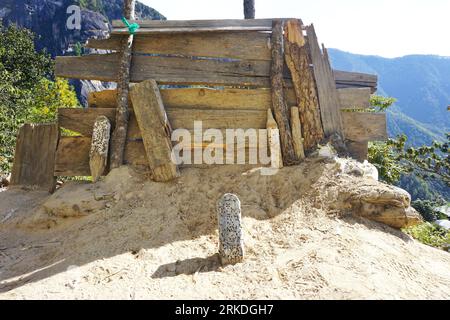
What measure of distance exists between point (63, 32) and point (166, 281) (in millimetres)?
71133

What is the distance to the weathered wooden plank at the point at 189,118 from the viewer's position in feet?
16.4

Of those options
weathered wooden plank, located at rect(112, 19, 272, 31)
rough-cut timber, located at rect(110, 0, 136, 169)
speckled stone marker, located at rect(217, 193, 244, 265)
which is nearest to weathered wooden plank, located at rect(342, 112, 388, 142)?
weathered wooden plank, located at rect(112, 19, 272, 31)

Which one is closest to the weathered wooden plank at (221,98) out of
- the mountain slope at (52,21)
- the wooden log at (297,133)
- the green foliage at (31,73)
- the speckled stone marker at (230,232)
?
the wooden log at (297,133)

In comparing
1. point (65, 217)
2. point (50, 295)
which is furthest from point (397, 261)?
point (65, 217)

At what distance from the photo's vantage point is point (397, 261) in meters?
3.22

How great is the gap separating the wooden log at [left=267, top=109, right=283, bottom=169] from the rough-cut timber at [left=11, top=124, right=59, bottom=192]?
12.3ft

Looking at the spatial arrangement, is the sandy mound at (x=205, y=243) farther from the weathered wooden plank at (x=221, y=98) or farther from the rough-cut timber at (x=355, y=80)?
the rough-cut timber at (x=355, y=80)

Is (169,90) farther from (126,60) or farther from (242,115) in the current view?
(242,115)

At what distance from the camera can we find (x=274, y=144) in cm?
480

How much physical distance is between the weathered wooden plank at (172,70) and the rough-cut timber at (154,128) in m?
0.38

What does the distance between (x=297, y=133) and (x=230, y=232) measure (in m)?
2.45

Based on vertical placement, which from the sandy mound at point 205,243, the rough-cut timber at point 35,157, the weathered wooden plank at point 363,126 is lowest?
the sandy mound at point 205,243

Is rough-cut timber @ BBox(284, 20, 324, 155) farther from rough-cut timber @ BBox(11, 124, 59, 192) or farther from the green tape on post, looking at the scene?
rough-cut timber @ BBox(11, 124, 59, 192)
